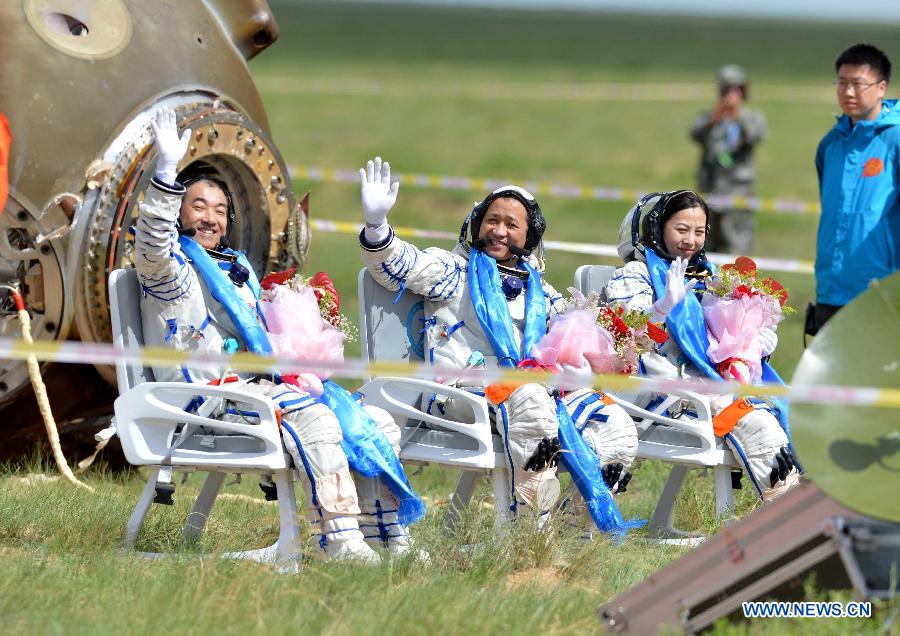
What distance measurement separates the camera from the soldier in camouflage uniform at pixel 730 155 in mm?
13109

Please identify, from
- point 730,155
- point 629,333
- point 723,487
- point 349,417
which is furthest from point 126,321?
point 730,155

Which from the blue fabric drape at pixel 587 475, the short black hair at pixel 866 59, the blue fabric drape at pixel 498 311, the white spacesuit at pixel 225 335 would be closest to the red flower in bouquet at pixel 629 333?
the blue fabric drape at pixel 498 311

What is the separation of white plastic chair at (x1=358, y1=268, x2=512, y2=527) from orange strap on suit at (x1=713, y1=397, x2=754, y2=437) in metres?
0.87

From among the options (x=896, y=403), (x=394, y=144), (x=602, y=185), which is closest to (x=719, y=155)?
(x=602, y=185)

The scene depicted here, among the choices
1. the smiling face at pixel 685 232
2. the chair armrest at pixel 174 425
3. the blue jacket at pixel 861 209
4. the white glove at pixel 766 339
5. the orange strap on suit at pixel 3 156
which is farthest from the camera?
the blue jacket at pixel 861 209

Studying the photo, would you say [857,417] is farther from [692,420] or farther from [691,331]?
[691,331]

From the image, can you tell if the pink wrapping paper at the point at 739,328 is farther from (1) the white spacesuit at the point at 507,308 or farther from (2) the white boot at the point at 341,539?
(2) the white boot at the point at 341,539

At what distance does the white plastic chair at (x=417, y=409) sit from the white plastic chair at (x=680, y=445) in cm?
64

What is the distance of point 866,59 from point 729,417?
1.92 m

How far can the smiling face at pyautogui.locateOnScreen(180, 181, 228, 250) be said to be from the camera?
5.54 m

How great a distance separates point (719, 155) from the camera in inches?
518

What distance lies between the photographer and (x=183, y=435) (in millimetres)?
5230

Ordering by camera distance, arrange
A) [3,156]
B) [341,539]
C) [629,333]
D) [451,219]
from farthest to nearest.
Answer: [451,219], [629,333], [3,156], [341,539]

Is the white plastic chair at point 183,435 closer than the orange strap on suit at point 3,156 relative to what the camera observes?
Yes
